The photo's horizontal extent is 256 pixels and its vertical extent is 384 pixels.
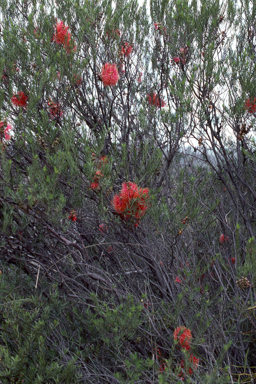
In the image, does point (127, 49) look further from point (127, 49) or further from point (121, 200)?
point (121, 200)

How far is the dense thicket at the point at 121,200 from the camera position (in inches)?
85.8

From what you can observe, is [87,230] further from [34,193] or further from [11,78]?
[11,78]

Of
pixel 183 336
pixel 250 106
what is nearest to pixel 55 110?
pixel 250 106

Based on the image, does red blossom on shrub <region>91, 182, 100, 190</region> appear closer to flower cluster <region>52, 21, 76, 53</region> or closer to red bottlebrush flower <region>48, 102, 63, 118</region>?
red bottlebrush flower <region>48, 102, 63, 118</region>

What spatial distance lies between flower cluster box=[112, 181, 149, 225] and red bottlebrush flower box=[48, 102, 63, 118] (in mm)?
966

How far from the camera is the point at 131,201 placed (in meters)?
2.34

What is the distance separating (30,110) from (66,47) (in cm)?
79

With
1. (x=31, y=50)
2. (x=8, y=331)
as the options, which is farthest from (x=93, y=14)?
(x=8, y=331)

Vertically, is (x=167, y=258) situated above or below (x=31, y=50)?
below

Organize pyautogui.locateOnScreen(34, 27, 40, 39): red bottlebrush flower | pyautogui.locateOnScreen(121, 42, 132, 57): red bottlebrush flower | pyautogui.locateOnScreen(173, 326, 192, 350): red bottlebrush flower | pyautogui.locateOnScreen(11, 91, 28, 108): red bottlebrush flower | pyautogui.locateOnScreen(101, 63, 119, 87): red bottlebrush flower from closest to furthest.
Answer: pyautogui.locateOnScreen(173, 326, 192, 350): red bottlebrush flower, pyautogui.locateOnScreen(11, 91, 28, 108): red bottlebrush flower, pyautogui.locateOnScreen(34, 27, 40, 39): red bottlebrush flower, pyautogui.locateOnScreen(101, 63, 119, 87): red bottlebrush flower, pyautogui.locateOnScreen(121, 42, 132, 57): red bottlebrush flower

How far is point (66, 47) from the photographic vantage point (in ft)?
9.65

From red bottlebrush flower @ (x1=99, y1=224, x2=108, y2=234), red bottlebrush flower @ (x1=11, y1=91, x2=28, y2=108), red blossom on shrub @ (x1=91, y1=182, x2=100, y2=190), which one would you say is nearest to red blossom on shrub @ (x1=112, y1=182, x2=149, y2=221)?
red blossom on shrub @ (x1=91, y1=182, x2=100, y2=190)

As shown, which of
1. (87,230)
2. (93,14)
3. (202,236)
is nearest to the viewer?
(87,230)

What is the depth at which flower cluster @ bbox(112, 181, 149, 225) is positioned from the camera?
7.60 feet
